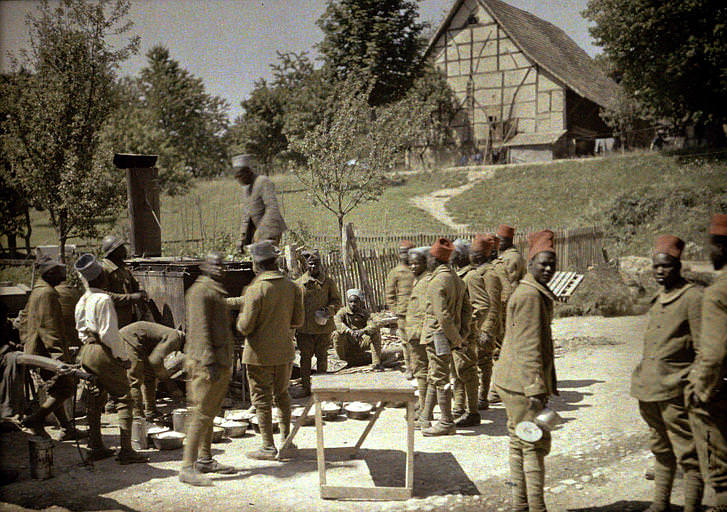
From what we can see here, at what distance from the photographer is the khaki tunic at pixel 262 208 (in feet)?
27.9

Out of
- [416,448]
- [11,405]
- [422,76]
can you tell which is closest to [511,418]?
[416,448]

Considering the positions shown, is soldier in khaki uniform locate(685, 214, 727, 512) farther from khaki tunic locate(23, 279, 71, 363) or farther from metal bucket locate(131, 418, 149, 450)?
khaki tunic locate(23, 279, 71, 363)

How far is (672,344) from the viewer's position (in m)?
4.99

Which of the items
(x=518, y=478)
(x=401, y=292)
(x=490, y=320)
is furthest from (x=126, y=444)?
(x=401, y=292)

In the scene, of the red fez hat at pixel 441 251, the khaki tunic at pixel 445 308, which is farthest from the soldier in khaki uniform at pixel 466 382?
the red fez hat at pixel 441 251

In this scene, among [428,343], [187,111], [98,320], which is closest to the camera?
[98,320]

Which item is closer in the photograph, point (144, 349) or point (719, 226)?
point (719, 226)

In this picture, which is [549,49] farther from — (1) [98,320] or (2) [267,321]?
(1) [98,320]

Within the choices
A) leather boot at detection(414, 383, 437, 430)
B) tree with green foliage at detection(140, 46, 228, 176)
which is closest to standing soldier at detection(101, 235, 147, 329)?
leather boot at detection(414, 383, 437, 430)

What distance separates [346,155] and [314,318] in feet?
35.6

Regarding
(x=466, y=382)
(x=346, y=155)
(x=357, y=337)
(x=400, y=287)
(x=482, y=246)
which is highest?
(x=346, y=155)

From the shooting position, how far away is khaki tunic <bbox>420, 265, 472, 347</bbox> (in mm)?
7250

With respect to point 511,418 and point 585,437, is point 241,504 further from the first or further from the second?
point 585,437

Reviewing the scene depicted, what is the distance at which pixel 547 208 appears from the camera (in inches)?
1085
